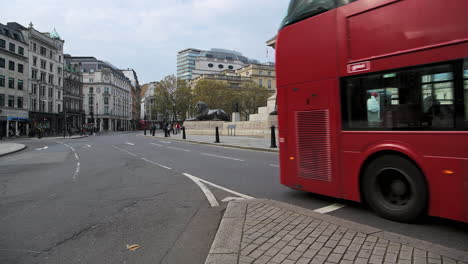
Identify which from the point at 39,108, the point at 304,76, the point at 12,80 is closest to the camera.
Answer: the point at 304,76

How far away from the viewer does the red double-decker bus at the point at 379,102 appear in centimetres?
345

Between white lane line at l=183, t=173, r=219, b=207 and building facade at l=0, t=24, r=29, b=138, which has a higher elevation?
building facade at l=0, t=24, r=29, b=138

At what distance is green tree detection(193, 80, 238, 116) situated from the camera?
67.4 m

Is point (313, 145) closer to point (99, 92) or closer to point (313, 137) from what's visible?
point (313, 137)

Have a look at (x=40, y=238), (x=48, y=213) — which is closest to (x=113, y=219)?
(x=40, y=238)

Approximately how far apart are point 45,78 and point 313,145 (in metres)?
66.4

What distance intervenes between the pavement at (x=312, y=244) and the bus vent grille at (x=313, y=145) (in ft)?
3.73

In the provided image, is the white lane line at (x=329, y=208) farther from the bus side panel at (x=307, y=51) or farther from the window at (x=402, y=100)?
the bus side panel at (x=307, y=51)

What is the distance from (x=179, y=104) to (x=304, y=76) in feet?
224

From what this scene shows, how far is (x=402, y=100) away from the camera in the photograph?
389cm

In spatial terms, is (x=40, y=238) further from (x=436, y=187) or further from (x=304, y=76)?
(x=436, y=187)

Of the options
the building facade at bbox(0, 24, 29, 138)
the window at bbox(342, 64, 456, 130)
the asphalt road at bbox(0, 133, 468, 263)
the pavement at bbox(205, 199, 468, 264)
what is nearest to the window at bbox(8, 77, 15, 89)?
the building facade at bbox(0, 24, 29, 138)

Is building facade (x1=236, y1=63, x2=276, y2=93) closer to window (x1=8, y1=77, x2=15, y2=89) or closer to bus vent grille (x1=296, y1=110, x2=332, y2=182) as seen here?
window (x1=8, y1=77, x2=15, y2=89)

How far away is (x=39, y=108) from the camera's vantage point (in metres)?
53.5
